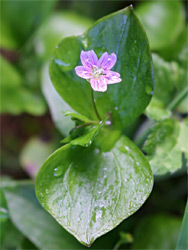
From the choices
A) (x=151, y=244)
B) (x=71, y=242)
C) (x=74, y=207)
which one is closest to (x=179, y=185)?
(x=151, y=244)

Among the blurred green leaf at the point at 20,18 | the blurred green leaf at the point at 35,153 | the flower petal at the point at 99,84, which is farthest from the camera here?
the blurred green leaf at the point at 20,18

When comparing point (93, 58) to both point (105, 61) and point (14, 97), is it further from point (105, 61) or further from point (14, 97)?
point (14, 97)

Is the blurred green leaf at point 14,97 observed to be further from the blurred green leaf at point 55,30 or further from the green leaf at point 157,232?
the green leaf at point 157,232

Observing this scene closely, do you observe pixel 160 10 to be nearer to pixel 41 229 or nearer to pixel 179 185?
pixel 179 185

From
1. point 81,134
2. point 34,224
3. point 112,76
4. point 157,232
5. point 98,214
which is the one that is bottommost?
point 157,232

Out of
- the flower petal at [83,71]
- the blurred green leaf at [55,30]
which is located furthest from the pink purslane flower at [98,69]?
the blurred green leaf at [55,30]

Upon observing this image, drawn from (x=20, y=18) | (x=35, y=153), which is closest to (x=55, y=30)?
(x=20, y=18)
